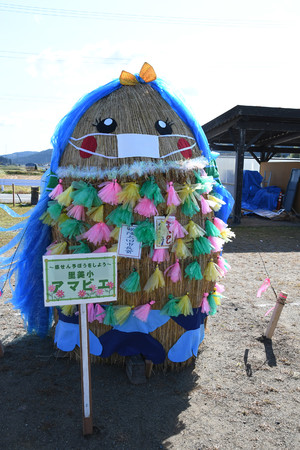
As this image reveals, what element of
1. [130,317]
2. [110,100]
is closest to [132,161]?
→ [110,100]

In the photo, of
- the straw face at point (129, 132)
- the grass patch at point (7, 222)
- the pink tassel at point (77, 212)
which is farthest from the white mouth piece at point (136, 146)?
the grass patch at point (7, 222)

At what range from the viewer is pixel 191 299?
320cm

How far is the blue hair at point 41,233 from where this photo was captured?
3.16 m

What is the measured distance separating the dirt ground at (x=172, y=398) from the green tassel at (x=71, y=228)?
1302 mm

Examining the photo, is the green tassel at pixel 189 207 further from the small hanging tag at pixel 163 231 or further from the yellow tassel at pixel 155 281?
the yellow tassel at pixel 155 281

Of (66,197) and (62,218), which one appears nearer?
(66,197)

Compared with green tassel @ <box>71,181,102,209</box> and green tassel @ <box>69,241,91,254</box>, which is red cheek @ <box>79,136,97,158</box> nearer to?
green tassel @ <box>71,181,102,209</box>

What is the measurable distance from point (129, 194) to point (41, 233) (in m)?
1.10

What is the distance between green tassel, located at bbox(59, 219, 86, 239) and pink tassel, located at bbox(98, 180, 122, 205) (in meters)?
0.32

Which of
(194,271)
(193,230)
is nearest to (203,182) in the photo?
(193,230)

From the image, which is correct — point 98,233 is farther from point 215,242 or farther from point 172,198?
point 215,242

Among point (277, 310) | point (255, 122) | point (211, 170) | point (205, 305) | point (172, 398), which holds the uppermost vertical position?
point (255, 122)

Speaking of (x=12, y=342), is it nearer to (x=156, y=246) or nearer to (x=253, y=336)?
(x=156, y=246)

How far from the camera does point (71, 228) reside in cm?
291
